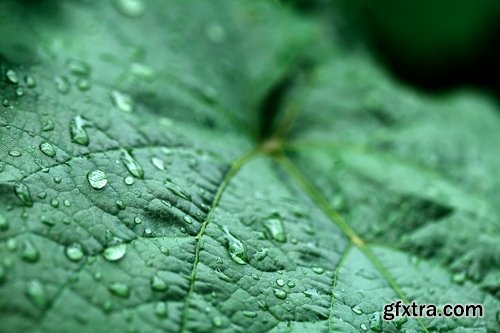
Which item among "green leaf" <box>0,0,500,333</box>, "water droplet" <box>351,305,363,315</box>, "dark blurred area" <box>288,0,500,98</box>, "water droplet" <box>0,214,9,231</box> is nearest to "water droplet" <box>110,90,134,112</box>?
"green leaf" <box>0,0,500,333</box>

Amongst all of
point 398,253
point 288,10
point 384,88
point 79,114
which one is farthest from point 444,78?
point 79,114

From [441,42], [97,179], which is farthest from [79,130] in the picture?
[441,42]

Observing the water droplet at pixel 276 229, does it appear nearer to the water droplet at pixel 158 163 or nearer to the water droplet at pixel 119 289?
the water droplet at pixel 158 163

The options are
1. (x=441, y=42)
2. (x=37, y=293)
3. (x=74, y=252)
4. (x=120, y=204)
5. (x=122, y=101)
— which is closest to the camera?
(x=37, y=293)

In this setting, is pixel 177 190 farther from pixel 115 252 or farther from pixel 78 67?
pixel 78 67

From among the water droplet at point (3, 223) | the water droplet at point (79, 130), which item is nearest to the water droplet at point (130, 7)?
the water droplet at point (79, 130)

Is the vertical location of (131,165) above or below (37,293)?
above
